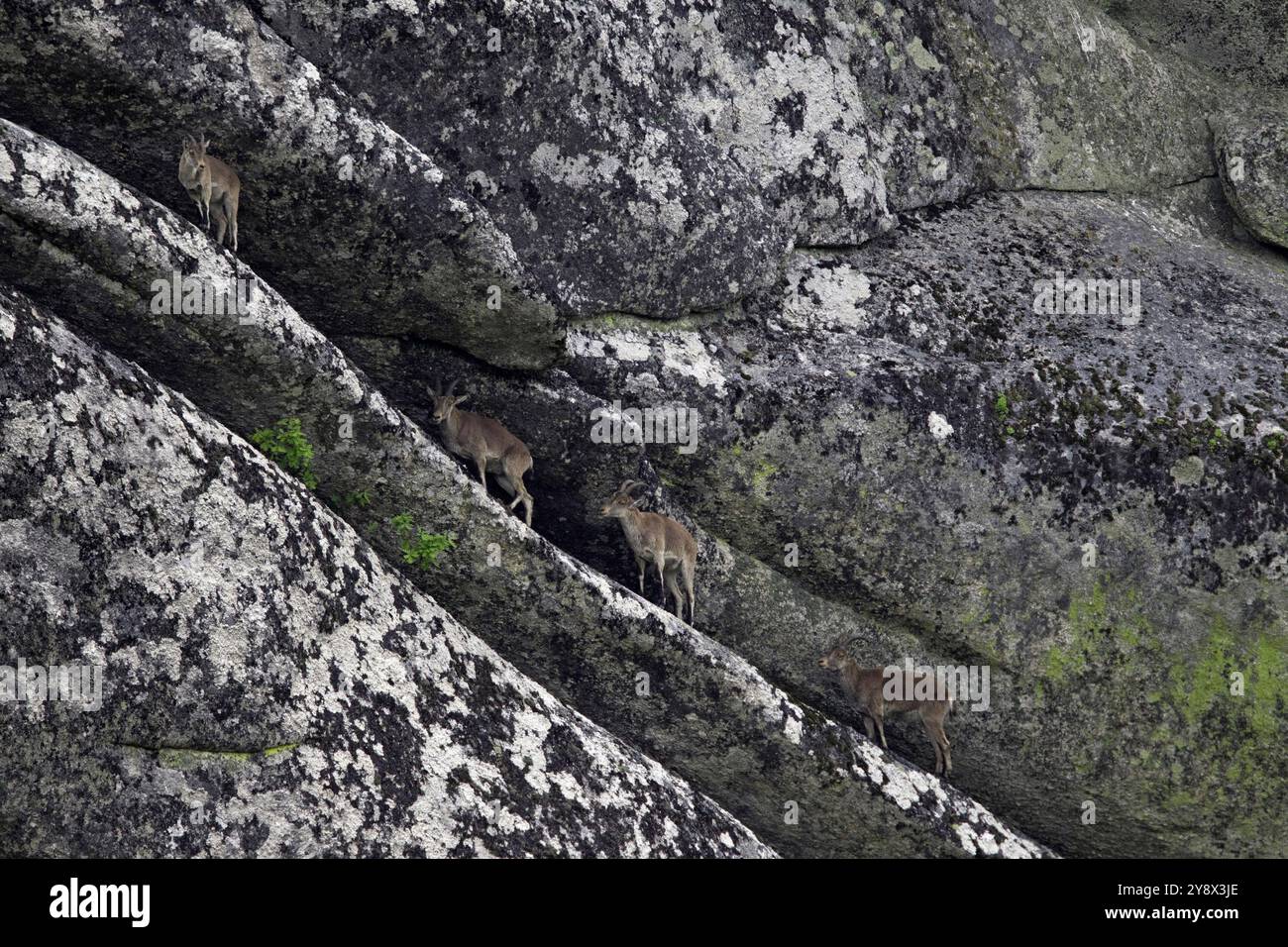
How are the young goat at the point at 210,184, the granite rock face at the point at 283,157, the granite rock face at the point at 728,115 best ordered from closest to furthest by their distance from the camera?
the granite rock face at the point at 283,157 → the young goat at the point at 210,184 → the granite rock face at the point at 728,115

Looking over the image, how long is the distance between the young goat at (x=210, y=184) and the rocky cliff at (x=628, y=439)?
305 mm

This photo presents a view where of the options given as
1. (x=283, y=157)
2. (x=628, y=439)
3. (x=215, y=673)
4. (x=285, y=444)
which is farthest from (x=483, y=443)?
(x=215, y=673)

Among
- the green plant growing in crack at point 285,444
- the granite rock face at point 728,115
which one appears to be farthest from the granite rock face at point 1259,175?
the green plant growing in crack at point 285,444

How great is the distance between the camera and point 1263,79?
20.7m

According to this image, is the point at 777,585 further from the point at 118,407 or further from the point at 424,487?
the point at 118,407

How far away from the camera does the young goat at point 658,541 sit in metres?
14.4

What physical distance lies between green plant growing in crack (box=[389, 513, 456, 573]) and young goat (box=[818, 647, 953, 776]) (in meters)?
4.33

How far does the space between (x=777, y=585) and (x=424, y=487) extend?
416 centimetres

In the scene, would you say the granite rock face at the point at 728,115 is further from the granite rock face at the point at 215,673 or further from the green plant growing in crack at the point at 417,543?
the granite rock face at the point at 215,673

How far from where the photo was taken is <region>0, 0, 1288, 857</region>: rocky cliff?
1107cm

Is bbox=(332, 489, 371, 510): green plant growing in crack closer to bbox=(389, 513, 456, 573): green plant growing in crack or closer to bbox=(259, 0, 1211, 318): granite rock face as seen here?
bbox=(389, 513, 456, 573): green plant growing in crack

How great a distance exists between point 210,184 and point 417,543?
334 cm

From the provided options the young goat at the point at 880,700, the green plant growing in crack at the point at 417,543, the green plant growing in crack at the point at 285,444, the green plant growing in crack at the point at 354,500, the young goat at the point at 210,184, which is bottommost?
the young goat at the point at 880,700

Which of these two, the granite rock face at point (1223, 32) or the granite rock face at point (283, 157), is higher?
the granite rock face at point (1223, 32)
